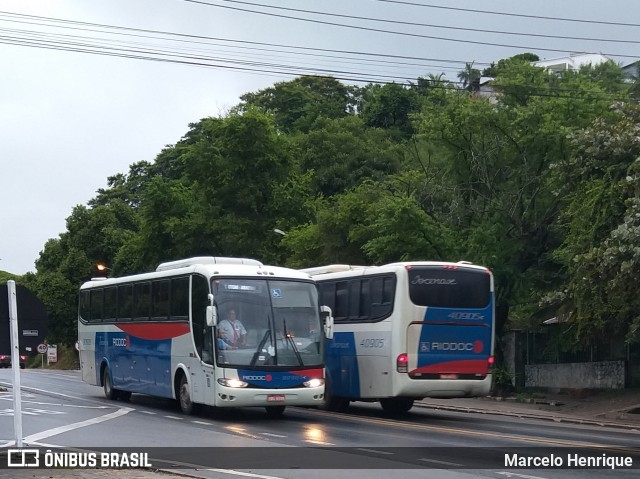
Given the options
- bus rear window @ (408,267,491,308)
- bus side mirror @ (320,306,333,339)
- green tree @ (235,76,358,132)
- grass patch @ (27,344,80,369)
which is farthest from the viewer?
green tree @ (235,76,358,132)

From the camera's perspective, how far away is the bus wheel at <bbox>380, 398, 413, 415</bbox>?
26062mm

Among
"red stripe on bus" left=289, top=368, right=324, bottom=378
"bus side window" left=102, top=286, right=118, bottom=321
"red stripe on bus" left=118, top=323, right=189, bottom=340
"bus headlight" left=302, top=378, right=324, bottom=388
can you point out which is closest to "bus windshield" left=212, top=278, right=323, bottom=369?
"red stripe on bus" left=289, top=368, right=324, bottom=378

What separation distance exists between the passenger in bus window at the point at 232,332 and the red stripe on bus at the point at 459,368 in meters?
4.18

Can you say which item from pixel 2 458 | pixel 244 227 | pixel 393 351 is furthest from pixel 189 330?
pixel 244 227

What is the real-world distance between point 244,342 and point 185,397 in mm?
2993

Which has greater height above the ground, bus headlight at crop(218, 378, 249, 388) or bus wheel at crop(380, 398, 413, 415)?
bus headlight at crop(218, 378, 249, 388)

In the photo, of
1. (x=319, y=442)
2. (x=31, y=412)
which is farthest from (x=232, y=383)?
(x=31, y=412)

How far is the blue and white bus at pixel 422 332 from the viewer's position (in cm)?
2400

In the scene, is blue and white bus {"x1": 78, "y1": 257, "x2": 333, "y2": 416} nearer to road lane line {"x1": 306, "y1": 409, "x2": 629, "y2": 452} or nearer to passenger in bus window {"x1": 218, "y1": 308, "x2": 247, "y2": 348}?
passenger in bus window {"x1": 218, "y1": 308, "x2": 247, "y2": 348}

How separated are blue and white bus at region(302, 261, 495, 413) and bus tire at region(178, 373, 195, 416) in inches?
159

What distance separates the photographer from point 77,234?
82.1m

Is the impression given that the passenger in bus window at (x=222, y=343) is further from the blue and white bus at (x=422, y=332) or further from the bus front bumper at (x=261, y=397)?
the blue and white bus at (x=422, y=332)

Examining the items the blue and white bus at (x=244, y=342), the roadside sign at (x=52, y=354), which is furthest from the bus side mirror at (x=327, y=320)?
the roadside sign at (x=52, y=354)

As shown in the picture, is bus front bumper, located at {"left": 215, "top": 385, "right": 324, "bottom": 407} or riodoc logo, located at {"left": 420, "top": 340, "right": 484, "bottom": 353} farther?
riodoc logo, located at {"left": 420, "top": 340, "right": 484, "bottom": 353}
